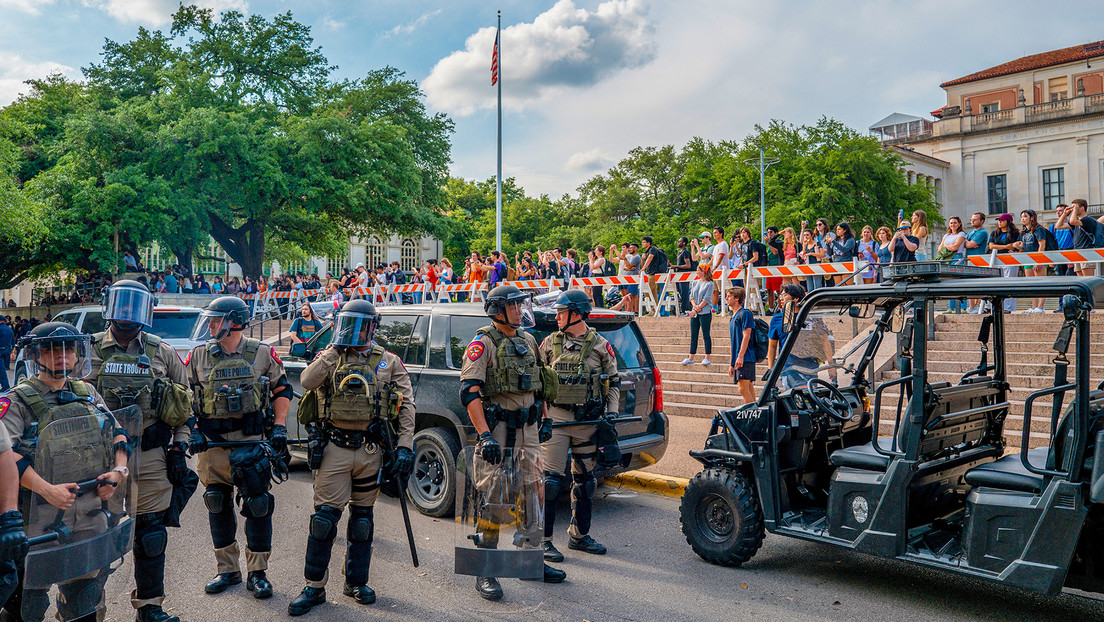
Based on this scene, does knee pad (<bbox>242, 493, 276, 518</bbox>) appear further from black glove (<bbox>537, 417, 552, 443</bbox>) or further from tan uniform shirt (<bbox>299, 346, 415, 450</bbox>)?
black glove (<bbox>537, 417, 552, 443</bbox>)

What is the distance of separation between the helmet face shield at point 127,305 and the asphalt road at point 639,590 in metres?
1.43

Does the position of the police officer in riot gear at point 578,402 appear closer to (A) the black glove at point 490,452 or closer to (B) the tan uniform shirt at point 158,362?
(A) the black glove at point 490,452

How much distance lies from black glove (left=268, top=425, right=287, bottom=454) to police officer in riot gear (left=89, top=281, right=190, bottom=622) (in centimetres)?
52

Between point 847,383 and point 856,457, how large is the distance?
41.9 inches

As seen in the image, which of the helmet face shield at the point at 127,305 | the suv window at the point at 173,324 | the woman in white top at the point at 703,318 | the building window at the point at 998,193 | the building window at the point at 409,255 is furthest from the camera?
the building window at the point at 409,255

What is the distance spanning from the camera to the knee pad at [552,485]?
540 cm

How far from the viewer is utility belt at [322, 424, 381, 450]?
466 centimetres

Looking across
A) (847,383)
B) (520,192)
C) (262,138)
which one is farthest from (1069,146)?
(847,383)

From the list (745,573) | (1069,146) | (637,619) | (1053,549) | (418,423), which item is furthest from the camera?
(1069,146)

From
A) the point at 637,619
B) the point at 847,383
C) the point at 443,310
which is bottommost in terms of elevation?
the point at 637,619

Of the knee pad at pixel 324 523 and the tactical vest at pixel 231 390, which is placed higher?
the tactical vest at pixel 231 390

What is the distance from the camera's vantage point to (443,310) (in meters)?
7.02

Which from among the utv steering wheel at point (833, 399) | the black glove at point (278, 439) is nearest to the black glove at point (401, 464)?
the black glove at point (278, 439)

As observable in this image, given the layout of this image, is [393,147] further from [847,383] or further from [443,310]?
[847,383]
